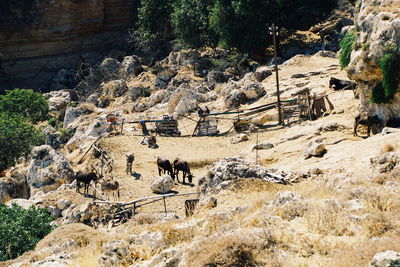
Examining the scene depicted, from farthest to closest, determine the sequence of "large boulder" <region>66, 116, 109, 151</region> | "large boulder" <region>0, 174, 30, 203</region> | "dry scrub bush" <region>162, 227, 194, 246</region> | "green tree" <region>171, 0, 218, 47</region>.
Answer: "green tree" <region>171, 0, 218, 47</region> < "large boulder" <region>66, 116, 109, 151</region> < "large boulder" <region>0, 174, 30, 203</region> < "dry scrub bush" <region>162, 227, 194, 246</region>

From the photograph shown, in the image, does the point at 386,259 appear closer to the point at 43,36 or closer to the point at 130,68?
the point at 130,68

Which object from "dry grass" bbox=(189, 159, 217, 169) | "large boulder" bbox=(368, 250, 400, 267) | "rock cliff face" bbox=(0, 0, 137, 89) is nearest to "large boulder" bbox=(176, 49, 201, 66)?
"rock cliff face" bbox=(0, 0, 137, 89)

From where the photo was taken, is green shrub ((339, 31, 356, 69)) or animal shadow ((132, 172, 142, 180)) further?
green shrub ((339, 31, 356, 69))

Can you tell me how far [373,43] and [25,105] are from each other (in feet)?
105

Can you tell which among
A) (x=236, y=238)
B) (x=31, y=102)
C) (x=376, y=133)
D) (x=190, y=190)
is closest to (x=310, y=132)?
(x=376, y=133)

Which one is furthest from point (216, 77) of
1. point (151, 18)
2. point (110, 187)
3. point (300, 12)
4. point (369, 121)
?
point (110, 187)

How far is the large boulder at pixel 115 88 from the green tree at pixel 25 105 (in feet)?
18.1

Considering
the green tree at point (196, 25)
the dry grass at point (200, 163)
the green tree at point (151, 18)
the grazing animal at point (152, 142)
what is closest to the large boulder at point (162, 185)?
the dry grass at point (200, 163)

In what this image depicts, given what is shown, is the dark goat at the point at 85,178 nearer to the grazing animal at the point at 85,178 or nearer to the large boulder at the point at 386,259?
the grazing animal at the point at 85,178

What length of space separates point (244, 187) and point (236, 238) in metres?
5.65

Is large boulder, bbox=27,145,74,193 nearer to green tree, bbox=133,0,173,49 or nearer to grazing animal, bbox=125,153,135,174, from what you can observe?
grazing animal, bbox=125,153,135,174

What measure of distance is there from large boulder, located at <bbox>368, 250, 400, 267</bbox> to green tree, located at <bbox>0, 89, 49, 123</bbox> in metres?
40.2

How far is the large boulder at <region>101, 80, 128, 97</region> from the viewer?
149ft

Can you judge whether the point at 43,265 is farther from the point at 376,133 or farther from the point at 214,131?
the point at 214,131
